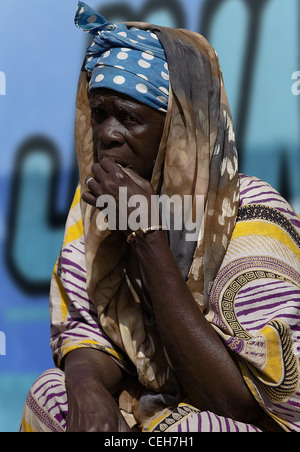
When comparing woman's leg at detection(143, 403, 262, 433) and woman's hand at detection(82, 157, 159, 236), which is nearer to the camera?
woman's leg at detection(143, 403, 262, 433)

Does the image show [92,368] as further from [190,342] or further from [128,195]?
[128,195]

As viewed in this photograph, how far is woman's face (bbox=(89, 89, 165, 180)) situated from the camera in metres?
2.24

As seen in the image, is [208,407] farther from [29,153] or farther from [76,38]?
[76,38]

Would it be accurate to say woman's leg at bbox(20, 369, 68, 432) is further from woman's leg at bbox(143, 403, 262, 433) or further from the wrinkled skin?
woman's leg at bbox(143, 403, 262, 433)

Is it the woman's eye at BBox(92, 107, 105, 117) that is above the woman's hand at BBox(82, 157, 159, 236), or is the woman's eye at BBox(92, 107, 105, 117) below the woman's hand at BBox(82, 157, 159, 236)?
above

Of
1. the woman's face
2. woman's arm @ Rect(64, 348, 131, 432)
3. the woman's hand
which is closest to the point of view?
woman's arm @ Rect(64, 348, 131, 432)

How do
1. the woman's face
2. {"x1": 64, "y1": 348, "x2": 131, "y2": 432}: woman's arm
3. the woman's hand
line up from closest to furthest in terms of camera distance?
{"x1": 64, "y1": 348, "x2": 131, "y2": 432}: woman's arm
the woman's hand
the woman's face

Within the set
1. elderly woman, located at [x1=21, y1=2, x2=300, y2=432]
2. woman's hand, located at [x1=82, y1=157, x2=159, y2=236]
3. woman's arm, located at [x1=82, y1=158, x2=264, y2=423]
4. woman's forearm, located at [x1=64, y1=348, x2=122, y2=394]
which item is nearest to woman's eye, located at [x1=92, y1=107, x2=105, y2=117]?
elderly woman, located at [x1=21, y1=2, x2=300, y2=432]

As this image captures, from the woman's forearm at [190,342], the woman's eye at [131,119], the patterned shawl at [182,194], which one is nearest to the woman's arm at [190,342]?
the woman's forearm at [190,342]

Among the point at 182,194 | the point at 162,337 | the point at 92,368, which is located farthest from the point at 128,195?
the point at 92,368

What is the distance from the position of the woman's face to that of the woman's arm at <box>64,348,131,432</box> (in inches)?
24.2

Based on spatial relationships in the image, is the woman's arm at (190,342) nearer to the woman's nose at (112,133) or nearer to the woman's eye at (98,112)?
the woman's nose at (112,133)

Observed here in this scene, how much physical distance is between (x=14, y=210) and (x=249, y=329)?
1717 mm

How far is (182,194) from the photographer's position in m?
2.28
